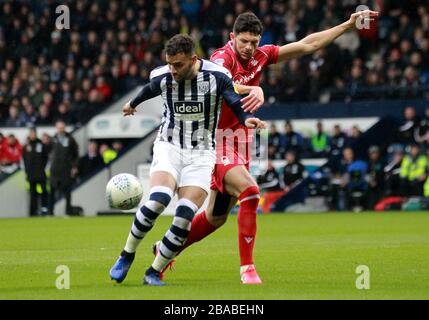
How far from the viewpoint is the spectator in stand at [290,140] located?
25375 millimetres

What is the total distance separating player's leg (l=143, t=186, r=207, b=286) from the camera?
9.37 meters

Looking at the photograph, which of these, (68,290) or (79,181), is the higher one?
(68,290)

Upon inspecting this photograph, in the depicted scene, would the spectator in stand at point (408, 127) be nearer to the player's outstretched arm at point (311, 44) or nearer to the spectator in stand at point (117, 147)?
the spectator in stand at point (117, 147)

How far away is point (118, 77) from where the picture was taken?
95.3 feet

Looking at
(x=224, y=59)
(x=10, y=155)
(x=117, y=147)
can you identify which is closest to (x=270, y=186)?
(x=117, y=147)

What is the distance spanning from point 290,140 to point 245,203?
611 inches

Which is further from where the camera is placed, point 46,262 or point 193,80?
point 46,262

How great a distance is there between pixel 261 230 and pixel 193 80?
8845 mm

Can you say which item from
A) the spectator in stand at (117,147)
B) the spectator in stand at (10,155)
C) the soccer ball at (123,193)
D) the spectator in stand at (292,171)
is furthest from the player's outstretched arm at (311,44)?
the spectator in stand at (10,155)

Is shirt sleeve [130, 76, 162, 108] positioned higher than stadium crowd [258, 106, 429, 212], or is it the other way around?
shirt sleeve [130, 76, 162, 108]

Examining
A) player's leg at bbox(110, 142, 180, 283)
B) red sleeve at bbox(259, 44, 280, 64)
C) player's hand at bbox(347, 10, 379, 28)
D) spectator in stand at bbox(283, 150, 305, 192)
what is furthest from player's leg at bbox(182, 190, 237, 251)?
spectator in stand at bbox(283, 150, 305, 192)

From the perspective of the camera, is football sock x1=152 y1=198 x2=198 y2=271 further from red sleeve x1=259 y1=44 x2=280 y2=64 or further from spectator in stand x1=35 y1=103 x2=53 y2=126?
spectator in stand x1=35 y1=103 x2=53 y2=126
